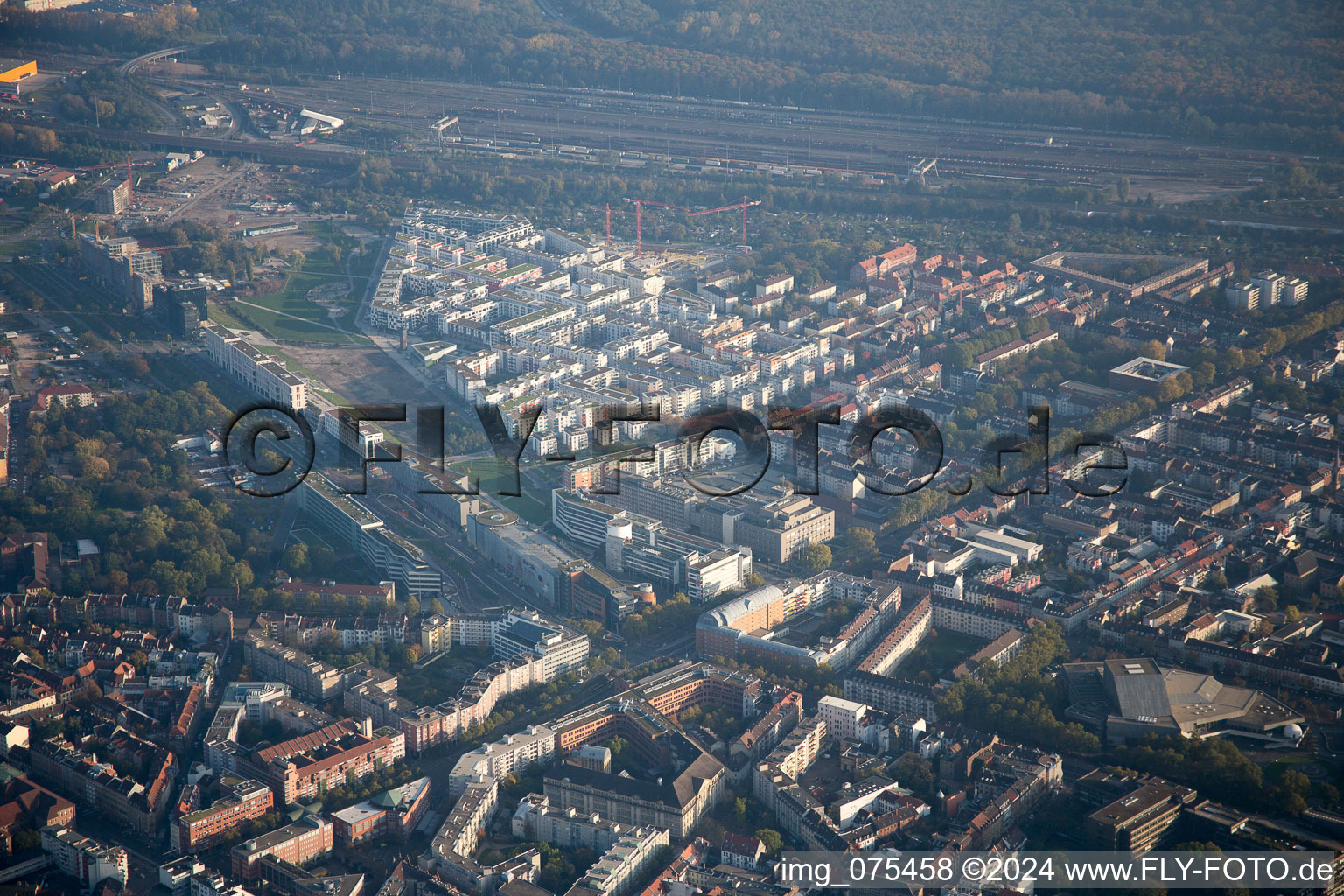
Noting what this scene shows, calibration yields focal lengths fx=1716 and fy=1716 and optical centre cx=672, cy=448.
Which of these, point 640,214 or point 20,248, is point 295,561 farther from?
point 640,214

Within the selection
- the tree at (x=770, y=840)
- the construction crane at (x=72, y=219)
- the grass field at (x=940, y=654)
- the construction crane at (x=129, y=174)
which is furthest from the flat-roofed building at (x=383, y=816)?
the construction crane at (x=129, y=174)

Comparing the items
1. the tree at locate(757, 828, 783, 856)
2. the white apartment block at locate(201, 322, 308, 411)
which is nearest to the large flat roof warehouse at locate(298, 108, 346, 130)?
the white apartment block at locate(201, 322, 308, 411)

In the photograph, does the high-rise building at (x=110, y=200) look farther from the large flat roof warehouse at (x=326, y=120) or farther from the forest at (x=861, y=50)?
the forest at (x=861, y=50)

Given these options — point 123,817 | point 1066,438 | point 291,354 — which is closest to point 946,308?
point 1066,438

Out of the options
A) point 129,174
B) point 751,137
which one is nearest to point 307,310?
point 129,174

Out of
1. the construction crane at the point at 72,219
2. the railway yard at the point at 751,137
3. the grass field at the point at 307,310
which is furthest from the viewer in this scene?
the railway yard at the point at 751,137

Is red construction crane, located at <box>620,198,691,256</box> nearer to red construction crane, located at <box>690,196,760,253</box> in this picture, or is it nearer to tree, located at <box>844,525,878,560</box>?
red construction crane, located at <box>690,196,760,253</box>
